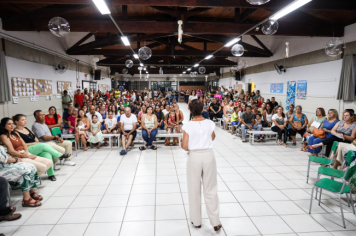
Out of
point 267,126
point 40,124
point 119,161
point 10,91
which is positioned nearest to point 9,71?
point 10,91

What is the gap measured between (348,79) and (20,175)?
24.8 feet

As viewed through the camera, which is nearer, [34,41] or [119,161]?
[119,161]

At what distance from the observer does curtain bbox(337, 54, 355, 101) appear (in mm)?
5777

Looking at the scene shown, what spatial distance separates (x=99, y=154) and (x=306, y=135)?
18.3ft

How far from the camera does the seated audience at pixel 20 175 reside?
2.93 metres

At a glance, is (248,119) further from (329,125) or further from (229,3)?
(229,3)

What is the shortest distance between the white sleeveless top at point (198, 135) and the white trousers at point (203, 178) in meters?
0.06

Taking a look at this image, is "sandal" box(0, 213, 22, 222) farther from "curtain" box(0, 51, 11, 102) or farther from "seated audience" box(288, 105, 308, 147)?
"seated audience" box(288, 105, 308, 147)

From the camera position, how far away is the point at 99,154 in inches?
218

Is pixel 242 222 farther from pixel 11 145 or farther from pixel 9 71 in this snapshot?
pixel 9 71

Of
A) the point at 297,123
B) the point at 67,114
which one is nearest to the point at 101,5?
the point at 67,114

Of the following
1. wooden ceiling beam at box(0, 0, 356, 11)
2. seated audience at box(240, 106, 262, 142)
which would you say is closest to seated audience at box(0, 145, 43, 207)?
wooden ceiling beam at box(0, 0, 356, 11)

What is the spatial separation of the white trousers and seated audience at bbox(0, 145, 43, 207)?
7.46ft

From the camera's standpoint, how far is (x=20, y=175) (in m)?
3.00
